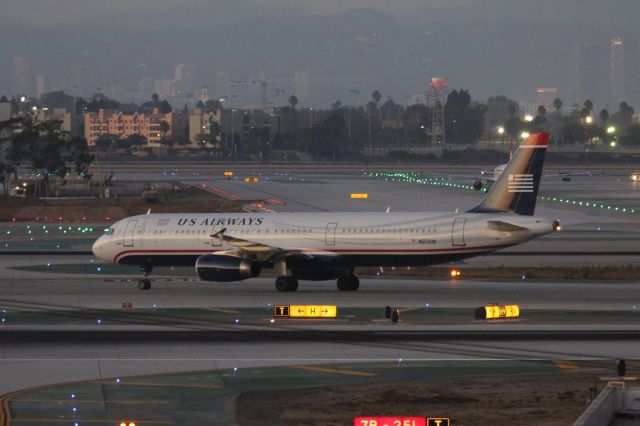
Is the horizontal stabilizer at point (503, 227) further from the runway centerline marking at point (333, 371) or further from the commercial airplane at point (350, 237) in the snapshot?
the runway centerline marking at point (333, 371)

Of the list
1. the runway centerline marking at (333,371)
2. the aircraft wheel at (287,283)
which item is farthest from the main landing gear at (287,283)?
the runway centerline marking at (333,371)

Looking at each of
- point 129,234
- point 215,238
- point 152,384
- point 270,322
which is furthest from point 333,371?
point 129,234

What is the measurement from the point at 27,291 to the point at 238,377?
2196cm

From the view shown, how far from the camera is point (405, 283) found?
5522 cm

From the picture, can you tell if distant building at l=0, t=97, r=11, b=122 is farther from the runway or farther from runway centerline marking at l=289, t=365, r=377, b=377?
runway centerline marking at l=289, t=365, r=377, b=377

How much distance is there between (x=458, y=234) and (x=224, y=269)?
9429 mm

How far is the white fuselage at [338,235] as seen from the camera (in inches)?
1954

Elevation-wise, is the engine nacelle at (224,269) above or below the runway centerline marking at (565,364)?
above

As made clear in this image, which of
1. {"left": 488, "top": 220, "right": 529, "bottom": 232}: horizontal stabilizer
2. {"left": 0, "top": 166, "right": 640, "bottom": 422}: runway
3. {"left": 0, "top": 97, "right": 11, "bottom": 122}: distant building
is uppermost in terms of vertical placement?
{"left": 0, "top": 97, "right": 11, "bottom": 122}: distant building

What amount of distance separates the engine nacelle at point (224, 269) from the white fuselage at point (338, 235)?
1.02 metres

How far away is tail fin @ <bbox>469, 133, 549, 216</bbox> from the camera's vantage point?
1996 inches

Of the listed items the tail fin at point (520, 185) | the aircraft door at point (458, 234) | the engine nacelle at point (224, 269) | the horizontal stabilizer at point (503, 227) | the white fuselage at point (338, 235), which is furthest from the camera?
the tail fin at point (520, 185)

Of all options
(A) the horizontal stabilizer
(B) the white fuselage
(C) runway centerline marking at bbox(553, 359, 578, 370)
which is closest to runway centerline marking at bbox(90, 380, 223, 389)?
(C) runway centerline marking at bbox(553, 359, 578, 370)

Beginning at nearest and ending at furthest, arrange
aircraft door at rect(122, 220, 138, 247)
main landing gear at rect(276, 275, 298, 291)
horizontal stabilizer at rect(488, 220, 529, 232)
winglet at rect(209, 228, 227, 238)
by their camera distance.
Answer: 1. horizontal stabilizer at rect(488, 220, 529, 232)
2. main landing gear at rect(276, 275, 298, 291)
3. winglet at rect(209, 228, 227, 238)
4. aircraft door at rect(122, 220, 138, 247)
